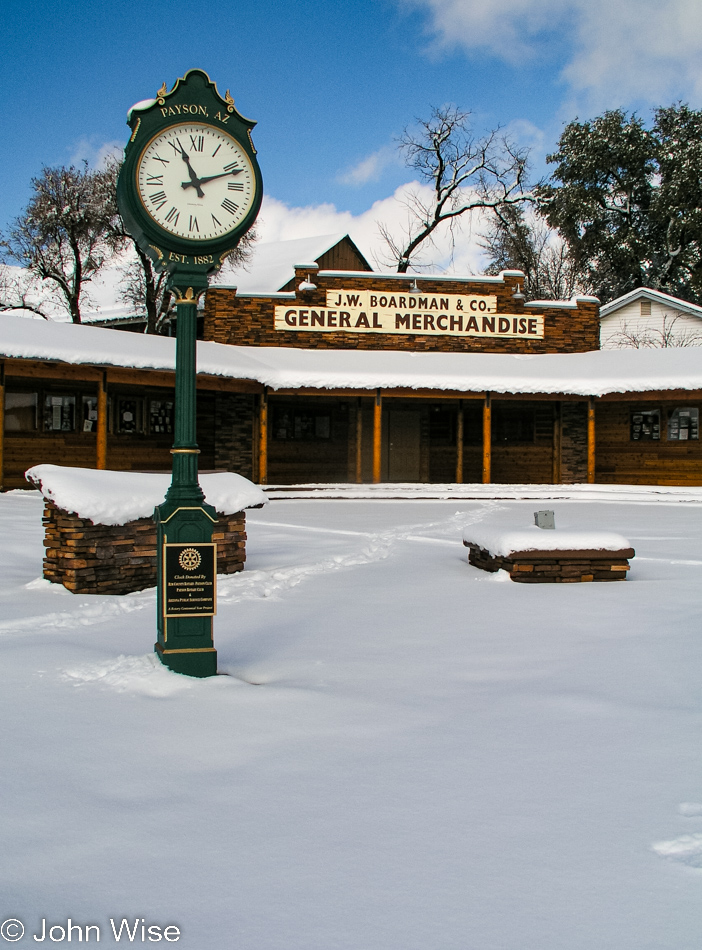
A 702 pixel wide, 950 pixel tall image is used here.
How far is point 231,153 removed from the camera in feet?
16.1

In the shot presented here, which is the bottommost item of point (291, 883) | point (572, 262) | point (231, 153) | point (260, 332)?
point (291, 883)

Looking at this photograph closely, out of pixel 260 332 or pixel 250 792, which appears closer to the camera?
pixel 250 792

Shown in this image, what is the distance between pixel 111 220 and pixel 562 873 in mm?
37743

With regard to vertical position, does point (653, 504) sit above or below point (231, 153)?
below

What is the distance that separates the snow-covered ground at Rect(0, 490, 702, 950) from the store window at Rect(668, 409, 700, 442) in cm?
1638

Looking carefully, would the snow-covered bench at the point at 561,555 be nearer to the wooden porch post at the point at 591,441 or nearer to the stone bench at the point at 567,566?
the stone bench at the point at 567,566

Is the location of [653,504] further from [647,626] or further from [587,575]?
→ [647,626]

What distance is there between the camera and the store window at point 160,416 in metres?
19.6

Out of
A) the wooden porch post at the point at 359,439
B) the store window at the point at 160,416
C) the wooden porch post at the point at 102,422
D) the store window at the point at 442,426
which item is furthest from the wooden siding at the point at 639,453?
the wooden porch post at the point at 102,422

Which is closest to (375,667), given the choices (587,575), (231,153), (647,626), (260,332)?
(647,626)

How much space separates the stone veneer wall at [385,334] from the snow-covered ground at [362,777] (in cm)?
1586

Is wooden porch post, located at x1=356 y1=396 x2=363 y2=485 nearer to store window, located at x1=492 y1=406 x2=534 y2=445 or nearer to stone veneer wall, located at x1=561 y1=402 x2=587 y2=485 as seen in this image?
store window, located at x1=492 y1=406 x2=534 y2=445

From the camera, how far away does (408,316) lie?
2208cm

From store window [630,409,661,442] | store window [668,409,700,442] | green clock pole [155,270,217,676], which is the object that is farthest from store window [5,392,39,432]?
store window [668,409,700,442]
